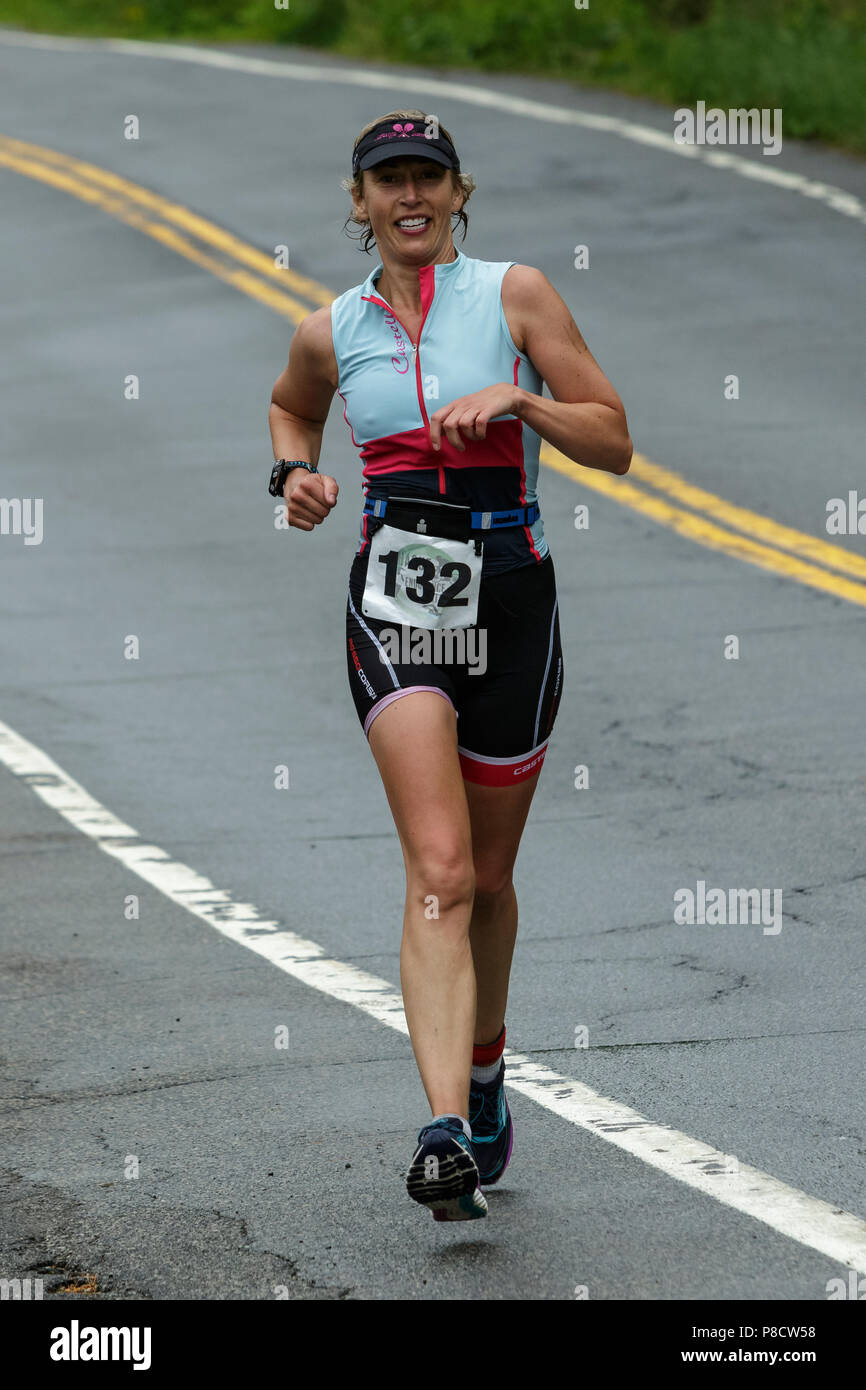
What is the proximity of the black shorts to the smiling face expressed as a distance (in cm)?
70

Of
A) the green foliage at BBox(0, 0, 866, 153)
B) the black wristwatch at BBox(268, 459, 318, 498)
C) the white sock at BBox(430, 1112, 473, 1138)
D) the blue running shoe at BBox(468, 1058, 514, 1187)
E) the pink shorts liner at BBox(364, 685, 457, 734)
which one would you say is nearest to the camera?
the white sock at BBox(430, 1112, 473, 1138)

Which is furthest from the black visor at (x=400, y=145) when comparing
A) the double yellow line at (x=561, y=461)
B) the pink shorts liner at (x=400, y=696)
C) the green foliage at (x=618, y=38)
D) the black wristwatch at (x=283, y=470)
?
the green foliage at (x=618, y=38)

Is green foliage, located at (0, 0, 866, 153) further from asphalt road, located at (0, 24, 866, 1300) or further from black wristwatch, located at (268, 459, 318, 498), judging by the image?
black wristwatch, located at (268, 459, 318, 498)

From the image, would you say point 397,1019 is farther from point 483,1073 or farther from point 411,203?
point 411,203

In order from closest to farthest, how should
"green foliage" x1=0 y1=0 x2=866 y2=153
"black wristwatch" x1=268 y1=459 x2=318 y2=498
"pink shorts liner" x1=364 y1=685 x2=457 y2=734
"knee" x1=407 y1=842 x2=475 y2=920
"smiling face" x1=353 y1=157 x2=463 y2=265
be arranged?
"knee" x1=407 y1=842 x2=475 y2=920
"pink shorts liner" x1=364 y1=685 x2=457 y2=734
"smiling face" x1=353 y1=157 x2=463 y2=265
"black wristwatch" x1=268 y1=459 x2=318 y2=498
"green foliage" x1=0 y1=0 x2=866 y2=153

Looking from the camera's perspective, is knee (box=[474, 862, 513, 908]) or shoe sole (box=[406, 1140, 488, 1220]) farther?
knee (box=[474, 862, 513, 908])

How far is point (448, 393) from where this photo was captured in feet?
16.6

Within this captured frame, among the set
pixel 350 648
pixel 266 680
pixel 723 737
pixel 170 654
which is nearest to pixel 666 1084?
pixel 350 648

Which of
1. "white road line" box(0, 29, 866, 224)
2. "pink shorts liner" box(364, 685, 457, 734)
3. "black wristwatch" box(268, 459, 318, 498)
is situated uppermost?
"white road line" box(0, 29, 866, 224)

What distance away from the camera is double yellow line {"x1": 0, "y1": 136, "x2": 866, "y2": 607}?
1255cm

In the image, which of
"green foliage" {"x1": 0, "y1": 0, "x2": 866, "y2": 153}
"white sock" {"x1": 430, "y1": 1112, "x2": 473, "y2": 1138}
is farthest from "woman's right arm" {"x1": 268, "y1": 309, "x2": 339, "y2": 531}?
"green foliage" {"x1": 0, "y1": 0, "x2": 866, "y2": 153}

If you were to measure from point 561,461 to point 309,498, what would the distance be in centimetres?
1035

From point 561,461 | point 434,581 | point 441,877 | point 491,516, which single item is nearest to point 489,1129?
point 441,877
